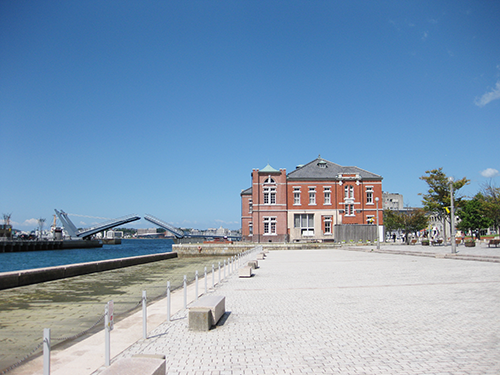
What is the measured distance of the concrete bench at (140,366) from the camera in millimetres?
4777

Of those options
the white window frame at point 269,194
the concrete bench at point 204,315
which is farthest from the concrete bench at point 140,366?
the white window frame at point 269,194

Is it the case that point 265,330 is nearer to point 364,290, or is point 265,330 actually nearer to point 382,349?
point 382,349

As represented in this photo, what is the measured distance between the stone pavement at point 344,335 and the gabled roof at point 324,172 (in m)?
49.3

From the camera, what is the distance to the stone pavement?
249 inches

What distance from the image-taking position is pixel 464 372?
5918 millimetres

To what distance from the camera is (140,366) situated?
4992 millimetres

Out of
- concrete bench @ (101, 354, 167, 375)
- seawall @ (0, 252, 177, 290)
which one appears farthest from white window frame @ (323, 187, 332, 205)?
concrete bench @ (101, 354, 167, 375)

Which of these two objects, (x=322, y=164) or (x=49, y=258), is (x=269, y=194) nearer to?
(x=322, y=164)

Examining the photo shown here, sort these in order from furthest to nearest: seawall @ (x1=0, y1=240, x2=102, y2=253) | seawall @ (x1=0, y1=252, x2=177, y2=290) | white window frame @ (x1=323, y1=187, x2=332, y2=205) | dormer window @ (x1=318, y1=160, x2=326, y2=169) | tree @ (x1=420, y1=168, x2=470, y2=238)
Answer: seawall @ (x1=0, y1=240, x2=102, y2=253) → dormer window @ (x1=318, y1=160, x2=326, y2=169) → white window frame @ (x1=323, y1=187, x2=332, y2=205) → tree @ (x1=420, y1=168, x2=470, y2=238) → seawall @ (x1=0, y1=252, x2=177, y2=290)

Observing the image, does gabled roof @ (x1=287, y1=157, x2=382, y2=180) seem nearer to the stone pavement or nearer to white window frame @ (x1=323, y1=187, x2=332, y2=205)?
white window frame @ (x1=323, y1=187, x2=332, y2=205)

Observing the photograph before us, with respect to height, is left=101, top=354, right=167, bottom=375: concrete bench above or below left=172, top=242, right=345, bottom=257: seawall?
above

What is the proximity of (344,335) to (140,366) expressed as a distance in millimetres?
4617

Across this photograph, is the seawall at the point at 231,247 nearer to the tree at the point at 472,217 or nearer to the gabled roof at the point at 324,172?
the gabled roof at the point at 324,172

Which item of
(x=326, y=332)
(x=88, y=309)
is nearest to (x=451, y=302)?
(x=326, y=332)
